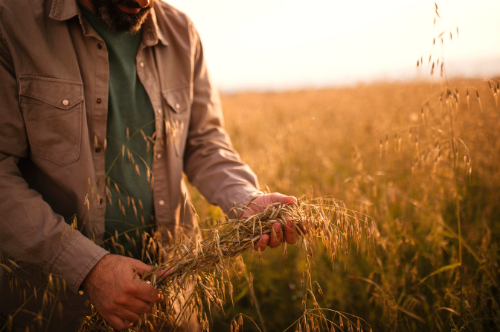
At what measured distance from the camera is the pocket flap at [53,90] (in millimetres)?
1235

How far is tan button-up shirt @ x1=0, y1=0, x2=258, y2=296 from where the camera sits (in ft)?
3.70

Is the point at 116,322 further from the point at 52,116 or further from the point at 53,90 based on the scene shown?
the point at 53,90

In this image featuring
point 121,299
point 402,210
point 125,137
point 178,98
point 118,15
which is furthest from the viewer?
point 402,210

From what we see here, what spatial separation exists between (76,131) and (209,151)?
0.70 m

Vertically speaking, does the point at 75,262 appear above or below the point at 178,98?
below

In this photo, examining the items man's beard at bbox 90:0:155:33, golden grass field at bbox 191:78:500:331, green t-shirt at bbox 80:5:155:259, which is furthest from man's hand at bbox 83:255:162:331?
man's beard at bbox 90:0:155:33

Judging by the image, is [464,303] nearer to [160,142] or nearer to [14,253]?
[160,142]

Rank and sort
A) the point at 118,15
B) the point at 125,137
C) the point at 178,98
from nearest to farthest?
1. the point at 118,15
2. the point at 125,137
3. the point at 178,98

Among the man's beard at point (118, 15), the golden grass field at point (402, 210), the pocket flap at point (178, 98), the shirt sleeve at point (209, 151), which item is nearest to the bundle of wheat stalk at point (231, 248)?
the golden grass field at point (402, 210)

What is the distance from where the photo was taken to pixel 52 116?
1294 mm

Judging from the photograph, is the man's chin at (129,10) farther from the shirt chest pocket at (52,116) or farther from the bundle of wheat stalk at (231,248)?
the bundle of wheat stalk at (231,248)

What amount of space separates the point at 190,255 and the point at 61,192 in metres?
0.74

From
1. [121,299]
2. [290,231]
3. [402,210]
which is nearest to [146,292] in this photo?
[121,299]

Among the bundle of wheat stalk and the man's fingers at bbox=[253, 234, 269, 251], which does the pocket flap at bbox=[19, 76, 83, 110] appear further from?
the man's fingers at bbox=[253, 234, 269, 251]
